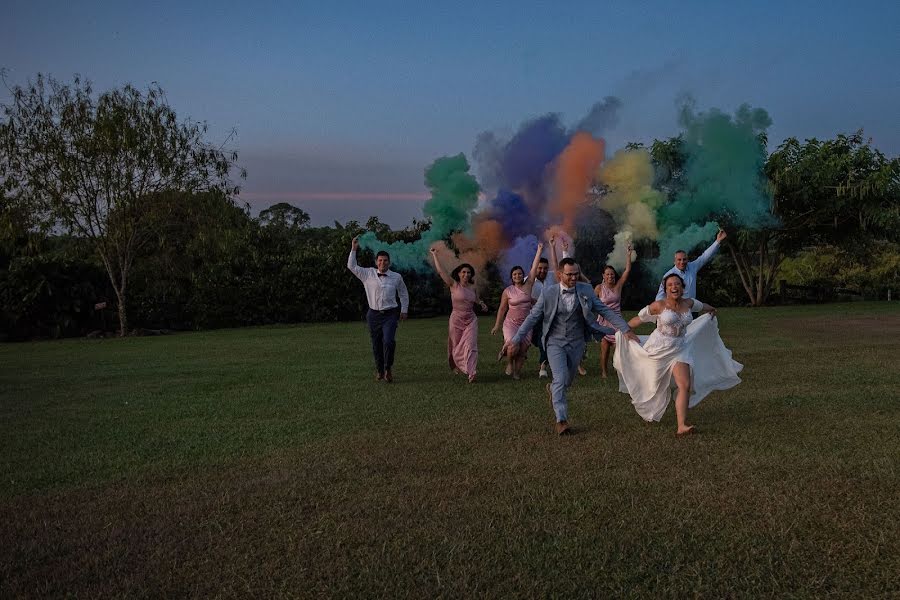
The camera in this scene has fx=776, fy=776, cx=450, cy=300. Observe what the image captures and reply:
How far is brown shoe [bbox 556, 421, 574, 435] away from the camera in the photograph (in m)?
7.38

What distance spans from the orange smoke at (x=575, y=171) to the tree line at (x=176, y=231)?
3777 mm

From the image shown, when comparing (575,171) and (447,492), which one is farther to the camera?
(575,171)

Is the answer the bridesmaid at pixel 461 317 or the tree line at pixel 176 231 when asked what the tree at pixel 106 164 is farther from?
the bridesmaid at pixel 461 317

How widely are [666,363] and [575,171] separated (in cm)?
573

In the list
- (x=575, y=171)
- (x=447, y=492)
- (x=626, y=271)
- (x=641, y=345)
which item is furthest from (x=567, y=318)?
(x=575, y=171)

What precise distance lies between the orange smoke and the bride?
15.6 ft

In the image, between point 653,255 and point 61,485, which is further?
point 653,255

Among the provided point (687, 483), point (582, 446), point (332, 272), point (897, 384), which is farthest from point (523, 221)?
point (332, 272)

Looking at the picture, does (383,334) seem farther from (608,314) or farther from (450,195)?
(608,314)

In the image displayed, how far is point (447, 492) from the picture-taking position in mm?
5500

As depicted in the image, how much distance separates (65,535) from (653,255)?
2007 centimetres

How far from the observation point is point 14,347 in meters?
20.1

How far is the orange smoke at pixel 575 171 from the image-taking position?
42.5 feet

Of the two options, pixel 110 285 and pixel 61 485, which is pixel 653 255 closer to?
pixel 110 285
